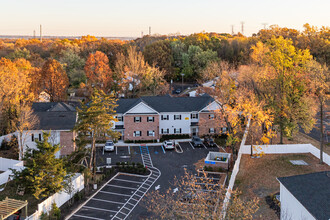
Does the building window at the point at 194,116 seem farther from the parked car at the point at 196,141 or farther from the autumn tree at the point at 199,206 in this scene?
the autumn tree at the point at 199,206

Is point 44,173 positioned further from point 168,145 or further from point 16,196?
point 168,145

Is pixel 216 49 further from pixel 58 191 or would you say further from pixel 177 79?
pixel 58 191

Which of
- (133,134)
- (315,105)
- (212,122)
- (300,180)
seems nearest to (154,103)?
(133,134)

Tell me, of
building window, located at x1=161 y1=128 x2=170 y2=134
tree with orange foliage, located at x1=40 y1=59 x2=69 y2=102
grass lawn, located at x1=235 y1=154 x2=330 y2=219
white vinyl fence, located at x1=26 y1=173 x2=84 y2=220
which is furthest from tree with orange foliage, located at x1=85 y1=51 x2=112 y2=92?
white vinyl fence, located at x1=26 y1=173 x2=84 y2=220

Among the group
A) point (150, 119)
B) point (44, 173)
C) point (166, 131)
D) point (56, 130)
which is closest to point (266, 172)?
point (166, 131)

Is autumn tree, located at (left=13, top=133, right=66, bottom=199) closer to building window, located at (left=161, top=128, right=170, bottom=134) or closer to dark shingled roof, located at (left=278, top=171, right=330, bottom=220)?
dark shingled roof, located at (left=278, top=171, right=330, bottom=220)

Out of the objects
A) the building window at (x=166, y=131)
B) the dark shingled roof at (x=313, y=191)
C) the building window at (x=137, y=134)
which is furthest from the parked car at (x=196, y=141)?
the dark shingled roof at (x=313, y=191)
